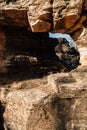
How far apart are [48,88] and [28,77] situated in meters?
4.25

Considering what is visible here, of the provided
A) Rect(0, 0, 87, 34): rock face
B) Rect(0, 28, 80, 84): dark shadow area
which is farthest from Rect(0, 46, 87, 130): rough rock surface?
Rect(0, 28, 80, 84): dark shadow area

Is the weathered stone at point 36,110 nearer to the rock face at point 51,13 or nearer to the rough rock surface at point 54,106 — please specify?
the rough rock surface at point 54,106

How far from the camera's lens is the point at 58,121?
727 cm

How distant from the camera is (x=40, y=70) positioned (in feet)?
41.9

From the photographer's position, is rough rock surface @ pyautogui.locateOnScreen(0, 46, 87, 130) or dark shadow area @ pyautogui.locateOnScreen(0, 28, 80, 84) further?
dark shadow area @ pyautogui.locateOnScreen(0, 28, 80, 84)

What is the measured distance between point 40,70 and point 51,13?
359 centimetres

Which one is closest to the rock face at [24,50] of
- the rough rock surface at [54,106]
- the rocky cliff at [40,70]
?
the rocky cliff at [40,70]

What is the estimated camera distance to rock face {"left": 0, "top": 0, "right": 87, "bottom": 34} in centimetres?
944

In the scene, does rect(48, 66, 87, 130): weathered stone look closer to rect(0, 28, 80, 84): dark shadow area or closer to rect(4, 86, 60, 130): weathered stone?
rect(4, 86, 60, 130): weathered stone

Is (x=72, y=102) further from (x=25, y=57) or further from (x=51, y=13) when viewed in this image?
(x=25, y=57)

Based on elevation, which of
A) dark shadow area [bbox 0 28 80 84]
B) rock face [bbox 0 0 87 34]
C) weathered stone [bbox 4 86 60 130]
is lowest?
dark shadow area [bbox 0 28 80 84]

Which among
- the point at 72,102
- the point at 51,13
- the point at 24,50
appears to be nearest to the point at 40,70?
the point at 24,50

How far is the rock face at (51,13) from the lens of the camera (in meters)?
9.44

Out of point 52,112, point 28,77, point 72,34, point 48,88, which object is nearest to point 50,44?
point 28,77
